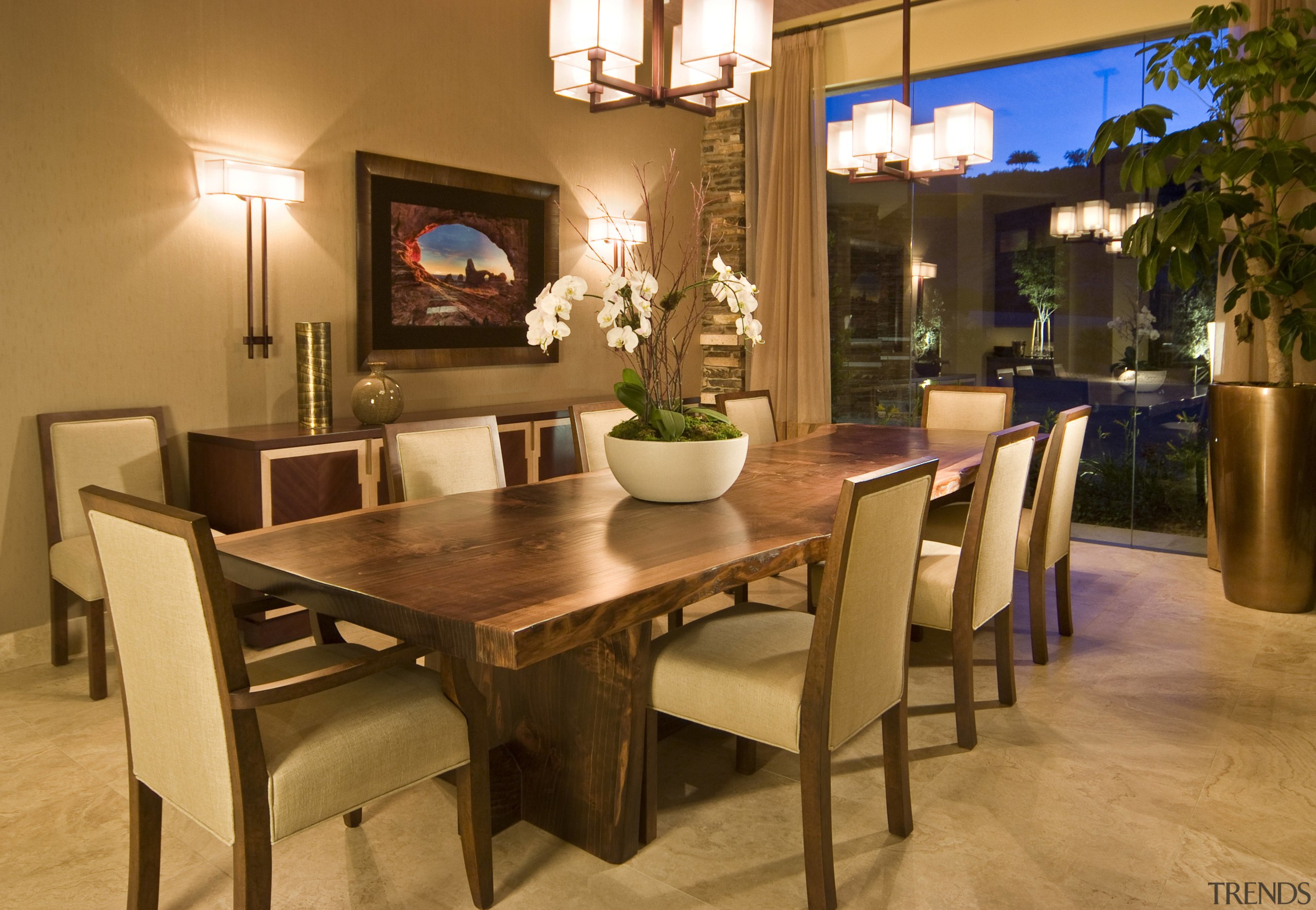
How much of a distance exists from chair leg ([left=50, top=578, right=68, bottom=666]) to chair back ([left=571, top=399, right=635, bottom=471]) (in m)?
1.90

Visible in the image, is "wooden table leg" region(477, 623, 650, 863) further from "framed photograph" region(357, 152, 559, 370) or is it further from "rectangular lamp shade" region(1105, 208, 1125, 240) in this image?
"rectangular lamp shade" region(1105, 208, 1125, 240)

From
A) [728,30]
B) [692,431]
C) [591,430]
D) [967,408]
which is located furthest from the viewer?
[967,408]

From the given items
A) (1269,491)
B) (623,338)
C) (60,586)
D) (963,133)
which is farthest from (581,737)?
(1269,491)

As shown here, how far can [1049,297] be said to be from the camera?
5.73 metres

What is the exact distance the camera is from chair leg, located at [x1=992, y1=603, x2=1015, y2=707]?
3.04m

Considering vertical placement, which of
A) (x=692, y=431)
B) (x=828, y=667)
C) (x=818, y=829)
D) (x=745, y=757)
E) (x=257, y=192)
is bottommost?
(x=745, y=757)

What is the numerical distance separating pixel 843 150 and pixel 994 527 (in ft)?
7.03

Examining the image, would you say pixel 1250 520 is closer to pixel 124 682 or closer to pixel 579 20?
pixel 579 20

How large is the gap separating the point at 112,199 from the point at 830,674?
3.30m

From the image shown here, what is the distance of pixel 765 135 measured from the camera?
21.6ft

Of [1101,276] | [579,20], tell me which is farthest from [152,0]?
[1101,276]

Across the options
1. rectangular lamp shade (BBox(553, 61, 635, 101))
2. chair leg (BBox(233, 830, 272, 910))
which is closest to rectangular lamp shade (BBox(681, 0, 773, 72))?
rectangular lamp shade (BBox(553, 61, 635, 101))

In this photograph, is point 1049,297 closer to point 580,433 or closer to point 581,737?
point 580,433

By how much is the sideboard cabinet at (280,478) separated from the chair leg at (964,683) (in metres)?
1.60
